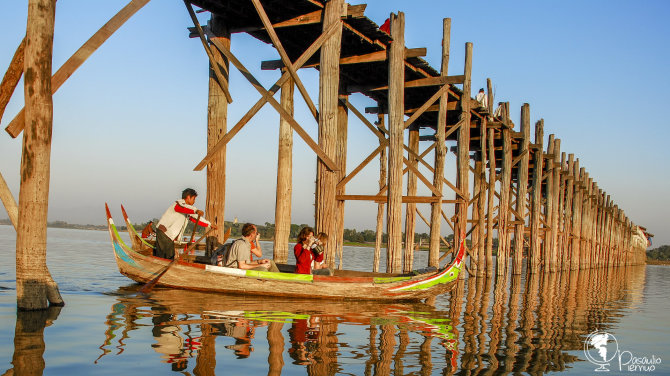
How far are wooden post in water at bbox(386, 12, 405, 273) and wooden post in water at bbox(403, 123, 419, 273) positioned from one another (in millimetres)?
2857

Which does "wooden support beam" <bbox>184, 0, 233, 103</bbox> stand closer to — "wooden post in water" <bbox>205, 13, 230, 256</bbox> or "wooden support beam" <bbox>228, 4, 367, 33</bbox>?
"wooden post in water" <bbox>205, 13, 230, 256</bbox>

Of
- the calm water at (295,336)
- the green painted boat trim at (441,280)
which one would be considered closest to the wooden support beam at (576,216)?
the calm water at (295,336)

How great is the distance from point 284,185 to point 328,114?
5.61 feet

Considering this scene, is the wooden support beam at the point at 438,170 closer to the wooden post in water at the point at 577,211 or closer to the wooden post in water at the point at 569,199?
the wooden post in water at the point at 569,199

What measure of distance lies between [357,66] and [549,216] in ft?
50.5

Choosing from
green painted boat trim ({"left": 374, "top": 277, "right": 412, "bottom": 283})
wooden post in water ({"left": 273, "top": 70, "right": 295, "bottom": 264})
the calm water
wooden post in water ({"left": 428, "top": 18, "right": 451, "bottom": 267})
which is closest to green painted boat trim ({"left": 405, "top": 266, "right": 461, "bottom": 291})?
green painted boat trim ({"left": 374, "top": 277, "right": 412, "bottom": 283})

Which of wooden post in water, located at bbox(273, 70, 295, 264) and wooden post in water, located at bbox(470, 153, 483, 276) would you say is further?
wooden post in water, located at bbox(470, 153, 483, 276)

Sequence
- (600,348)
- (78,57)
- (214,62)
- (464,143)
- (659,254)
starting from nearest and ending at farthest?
(78,57), (600,348), (214,62), (464,143), (659,254)

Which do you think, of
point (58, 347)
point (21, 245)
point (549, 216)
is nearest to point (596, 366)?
point (58, 347)

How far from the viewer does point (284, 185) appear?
12.5 meters

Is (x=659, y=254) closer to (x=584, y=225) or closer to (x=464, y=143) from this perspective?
(x=584, y=225)

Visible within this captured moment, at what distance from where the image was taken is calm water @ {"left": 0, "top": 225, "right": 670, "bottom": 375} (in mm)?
5820

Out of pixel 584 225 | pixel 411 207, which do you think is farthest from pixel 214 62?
pixel 584 225

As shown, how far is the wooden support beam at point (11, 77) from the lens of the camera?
8.02 metres
